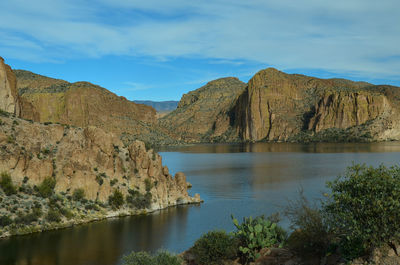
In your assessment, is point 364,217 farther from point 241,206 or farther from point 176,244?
point 241,206

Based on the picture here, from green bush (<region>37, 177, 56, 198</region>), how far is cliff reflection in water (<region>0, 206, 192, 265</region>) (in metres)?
4.56

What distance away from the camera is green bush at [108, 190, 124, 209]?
42.8 metres

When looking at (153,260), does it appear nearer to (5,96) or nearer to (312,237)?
(312,237)

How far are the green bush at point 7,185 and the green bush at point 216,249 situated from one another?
24.4 m

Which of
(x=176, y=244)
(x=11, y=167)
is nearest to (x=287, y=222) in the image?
(x=176, y=244)

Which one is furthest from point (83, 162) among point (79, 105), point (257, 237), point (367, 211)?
point (79, 105)

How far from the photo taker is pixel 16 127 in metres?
42.1

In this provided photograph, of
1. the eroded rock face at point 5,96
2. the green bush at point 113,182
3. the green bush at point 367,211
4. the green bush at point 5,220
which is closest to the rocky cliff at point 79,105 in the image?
the eroded rock face at point 5,96

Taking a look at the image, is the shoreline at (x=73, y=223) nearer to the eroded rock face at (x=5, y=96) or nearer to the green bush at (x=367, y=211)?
the eroded rock face at (x=5, y=96)

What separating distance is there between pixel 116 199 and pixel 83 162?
5.35 meters

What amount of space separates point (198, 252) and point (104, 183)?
2614 centimetres

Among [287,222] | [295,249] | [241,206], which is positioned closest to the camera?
[295,249]

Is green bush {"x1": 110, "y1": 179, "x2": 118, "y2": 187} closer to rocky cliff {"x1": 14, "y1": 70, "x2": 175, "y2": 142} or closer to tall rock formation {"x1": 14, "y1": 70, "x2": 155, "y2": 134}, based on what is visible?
rocky cliff {"x1": 14, "y1": 70, "x2": 175, "y2": 142}

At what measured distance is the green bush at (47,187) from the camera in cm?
3856
